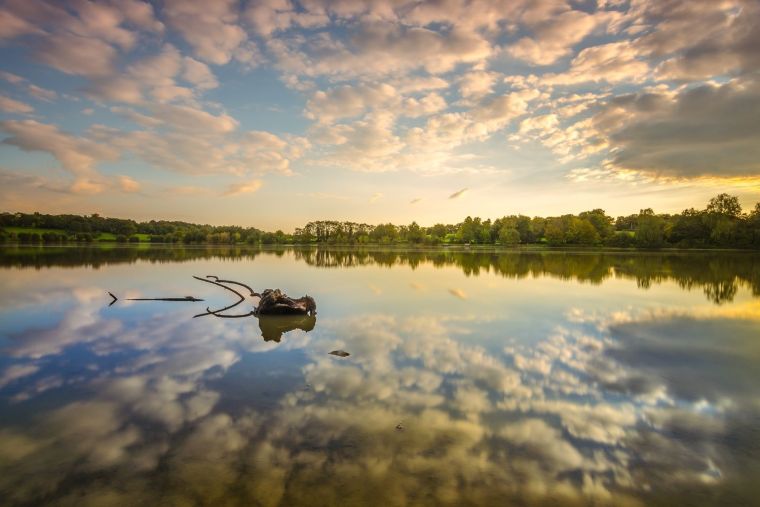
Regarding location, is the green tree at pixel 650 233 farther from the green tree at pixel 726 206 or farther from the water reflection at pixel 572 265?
the water reflection at pixel 572 265

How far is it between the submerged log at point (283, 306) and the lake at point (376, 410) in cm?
93

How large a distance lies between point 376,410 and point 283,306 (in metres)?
8.86

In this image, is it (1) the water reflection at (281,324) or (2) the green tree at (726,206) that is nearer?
(1) the water reflection at (281,324)

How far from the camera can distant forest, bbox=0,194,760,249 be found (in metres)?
93.9

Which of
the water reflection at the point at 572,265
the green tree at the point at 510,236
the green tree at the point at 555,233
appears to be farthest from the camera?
the green tree at the point at 510,236

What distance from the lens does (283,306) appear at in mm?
14445

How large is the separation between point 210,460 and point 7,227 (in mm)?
155459

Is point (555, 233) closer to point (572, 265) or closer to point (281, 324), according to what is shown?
point (572, 265)

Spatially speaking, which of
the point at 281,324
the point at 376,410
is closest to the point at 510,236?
the point at 281,324

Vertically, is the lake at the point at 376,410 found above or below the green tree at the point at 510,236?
below

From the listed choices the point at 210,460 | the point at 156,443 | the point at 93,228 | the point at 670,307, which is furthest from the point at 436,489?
the point at 93,228

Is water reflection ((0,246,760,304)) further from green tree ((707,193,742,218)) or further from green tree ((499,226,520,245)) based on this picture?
green tree ((499,226,520,245))

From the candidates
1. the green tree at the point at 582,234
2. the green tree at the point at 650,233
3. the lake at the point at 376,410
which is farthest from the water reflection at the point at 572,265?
the green tree at the point at 582,234

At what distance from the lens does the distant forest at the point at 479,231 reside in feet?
308
